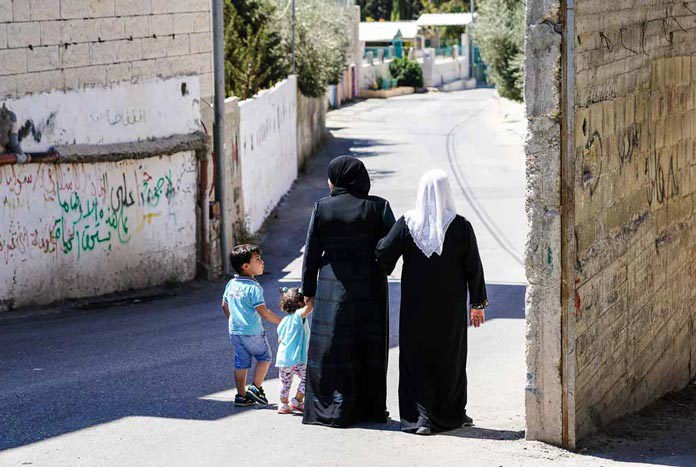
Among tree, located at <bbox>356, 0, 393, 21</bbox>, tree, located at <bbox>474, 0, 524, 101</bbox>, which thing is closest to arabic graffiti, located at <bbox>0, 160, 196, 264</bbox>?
tree, located at <bbox>474, 0, 524, 101</bbox>

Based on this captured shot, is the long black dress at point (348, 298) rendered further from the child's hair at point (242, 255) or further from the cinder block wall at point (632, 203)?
the cinder block wall at point (632, 203)

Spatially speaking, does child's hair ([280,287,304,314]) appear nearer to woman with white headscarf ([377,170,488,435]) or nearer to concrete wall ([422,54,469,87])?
woman with white headscarf ([377,170,488,435])

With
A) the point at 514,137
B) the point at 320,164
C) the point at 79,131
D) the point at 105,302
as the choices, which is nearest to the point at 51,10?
the point at 79,131

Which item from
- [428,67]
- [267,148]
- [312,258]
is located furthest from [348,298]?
[428,67]

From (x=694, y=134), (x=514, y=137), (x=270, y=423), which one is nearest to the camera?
(x=270, y=423)

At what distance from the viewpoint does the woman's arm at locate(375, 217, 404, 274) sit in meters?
6.81

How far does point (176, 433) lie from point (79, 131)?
24.0ft

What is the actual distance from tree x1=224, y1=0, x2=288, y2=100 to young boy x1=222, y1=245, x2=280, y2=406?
59.8 ft

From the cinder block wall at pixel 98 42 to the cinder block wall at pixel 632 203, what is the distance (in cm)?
702

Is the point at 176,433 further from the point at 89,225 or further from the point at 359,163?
the point at 89,225

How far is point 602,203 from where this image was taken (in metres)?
7.27

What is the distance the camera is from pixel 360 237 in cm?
698

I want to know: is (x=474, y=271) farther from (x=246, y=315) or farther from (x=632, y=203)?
(x=632, y=203)

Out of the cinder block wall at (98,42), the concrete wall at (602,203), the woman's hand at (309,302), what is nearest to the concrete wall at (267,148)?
the cinder block wall at (98,42)
